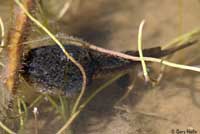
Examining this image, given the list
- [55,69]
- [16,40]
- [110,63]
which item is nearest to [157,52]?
[110,63]

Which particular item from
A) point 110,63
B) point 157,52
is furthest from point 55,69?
point 157,52

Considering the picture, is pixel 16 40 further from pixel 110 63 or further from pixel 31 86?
pixel 110 63

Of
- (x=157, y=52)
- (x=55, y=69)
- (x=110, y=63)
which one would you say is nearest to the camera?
(x=55, y=69)

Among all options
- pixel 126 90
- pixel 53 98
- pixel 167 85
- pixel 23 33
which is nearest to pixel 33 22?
pixel 23 33

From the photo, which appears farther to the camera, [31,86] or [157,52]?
[157,52]

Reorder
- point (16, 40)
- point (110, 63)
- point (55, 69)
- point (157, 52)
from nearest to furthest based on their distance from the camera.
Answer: point (16, 40) → point (55, 69) → point (110, 63) → point (157, 52)

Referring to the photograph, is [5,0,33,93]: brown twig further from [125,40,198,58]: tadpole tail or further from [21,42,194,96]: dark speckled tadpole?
[125,40,198,58]: tadpole tail

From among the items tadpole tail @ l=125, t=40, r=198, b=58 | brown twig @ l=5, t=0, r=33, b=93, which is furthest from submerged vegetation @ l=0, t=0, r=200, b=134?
tadpole tail @ l=125, t=40, r=198, b=58

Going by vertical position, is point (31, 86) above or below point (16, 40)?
below

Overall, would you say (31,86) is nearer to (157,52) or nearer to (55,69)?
(55,69)
